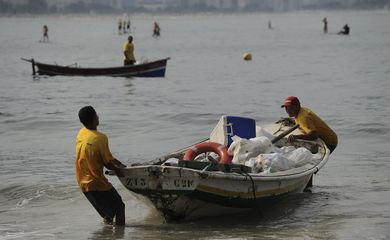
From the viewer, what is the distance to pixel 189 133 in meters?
23.1

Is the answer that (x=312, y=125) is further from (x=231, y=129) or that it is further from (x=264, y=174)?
(x=264, y=174)

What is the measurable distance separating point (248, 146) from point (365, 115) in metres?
13.9

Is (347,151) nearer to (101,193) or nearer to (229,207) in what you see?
(229,207)

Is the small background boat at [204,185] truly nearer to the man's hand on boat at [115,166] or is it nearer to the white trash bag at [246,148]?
the man's hand on boat at [115,166]

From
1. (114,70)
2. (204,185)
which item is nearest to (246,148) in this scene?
(204,185)

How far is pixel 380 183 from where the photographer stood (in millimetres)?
15344

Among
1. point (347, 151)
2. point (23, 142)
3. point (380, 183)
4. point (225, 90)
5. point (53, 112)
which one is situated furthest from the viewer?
point (225, 90)

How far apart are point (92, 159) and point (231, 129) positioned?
10.4 ft

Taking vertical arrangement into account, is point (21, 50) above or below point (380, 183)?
below

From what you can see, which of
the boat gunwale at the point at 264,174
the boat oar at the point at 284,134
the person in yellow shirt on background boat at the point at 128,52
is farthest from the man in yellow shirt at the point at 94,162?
the person in yellow shirt on background boat at the point at 128,52

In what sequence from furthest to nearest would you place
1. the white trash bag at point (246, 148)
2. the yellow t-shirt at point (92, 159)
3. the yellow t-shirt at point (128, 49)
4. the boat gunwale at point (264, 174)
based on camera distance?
the yellow t-shirt at point (128, 49)
the white trash bag at point (246, 148)
the boat gunwale at point (264, 174)
the yellow t-shirt at point (92, 159)

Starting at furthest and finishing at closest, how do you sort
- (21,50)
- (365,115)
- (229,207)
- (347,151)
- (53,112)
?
1. (21,50)
2. (53,112)
3. (365,115)
4. (347,151)
5. (229,207)

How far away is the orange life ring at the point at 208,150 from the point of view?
12.6 m

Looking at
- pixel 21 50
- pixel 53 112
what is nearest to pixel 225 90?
pixel 53 112
